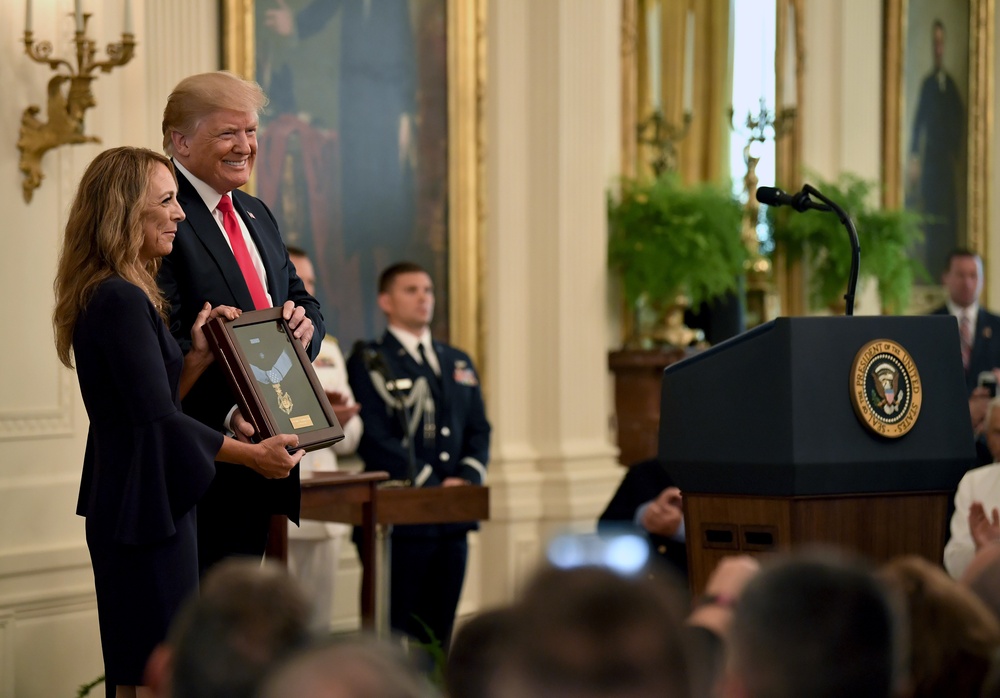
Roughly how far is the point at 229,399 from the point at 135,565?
1.86 feet

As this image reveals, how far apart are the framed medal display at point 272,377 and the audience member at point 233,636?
1.63 meters

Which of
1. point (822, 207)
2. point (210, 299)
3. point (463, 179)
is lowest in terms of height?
point (210, 299)

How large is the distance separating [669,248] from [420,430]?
2.17 m

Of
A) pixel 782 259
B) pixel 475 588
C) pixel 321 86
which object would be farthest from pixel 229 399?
pixel 782 259

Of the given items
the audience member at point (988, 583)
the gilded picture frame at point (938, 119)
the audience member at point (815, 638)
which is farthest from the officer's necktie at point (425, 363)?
the audience member at point (815, 638)

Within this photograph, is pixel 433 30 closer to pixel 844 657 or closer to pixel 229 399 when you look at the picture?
pixel 229 399

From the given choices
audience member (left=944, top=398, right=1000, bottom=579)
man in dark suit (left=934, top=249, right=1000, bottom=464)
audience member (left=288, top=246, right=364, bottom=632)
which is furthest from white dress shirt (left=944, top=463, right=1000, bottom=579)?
man in dark suit (left=934, top=249, right=1000, bottom=464)

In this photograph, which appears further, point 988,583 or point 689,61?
point 689,61

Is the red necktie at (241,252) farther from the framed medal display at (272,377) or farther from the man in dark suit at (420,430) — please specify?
the man in dark suit at (420,430)

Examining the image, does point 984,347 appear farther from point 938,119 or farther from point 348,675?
point 348,675

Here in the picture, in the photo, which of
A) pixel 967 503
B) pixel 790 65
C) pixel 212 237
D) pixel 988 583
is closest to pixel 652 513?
pixel 967 503

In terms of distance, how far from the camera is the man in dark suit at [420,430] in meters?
6.02

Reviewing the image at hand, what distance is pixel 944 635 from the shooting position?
1.68m

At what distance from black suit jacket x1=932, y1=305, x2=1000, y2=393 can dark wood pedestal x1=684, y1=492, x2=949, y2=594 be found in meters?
4.33
